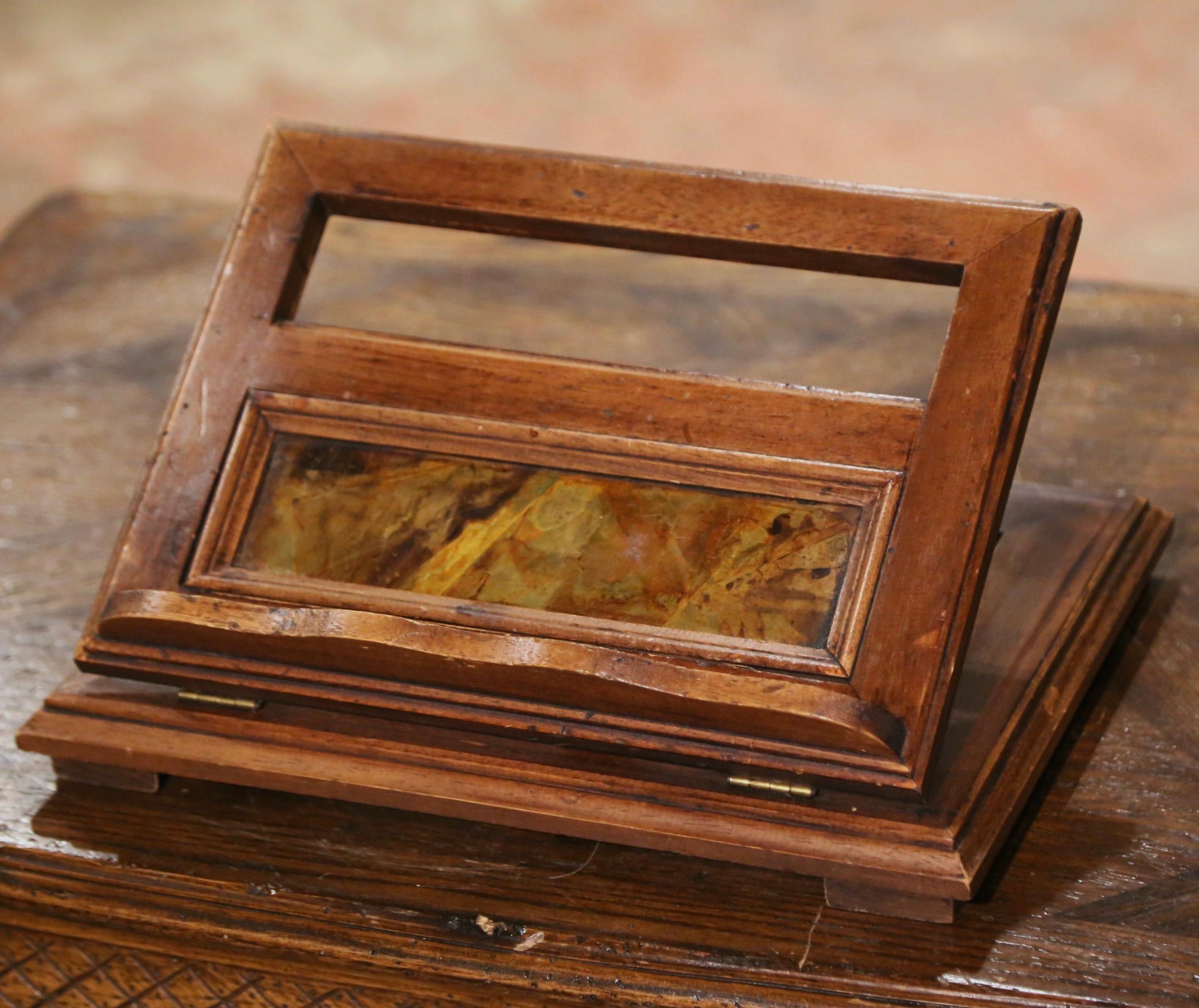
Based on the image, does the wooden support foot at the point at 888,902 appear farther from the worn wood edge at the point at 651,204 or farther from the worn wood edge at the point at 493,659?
the worn wood edge at the point at 651,204

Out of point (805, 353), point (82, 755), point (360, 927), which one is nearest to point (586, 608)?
point (360, 927)

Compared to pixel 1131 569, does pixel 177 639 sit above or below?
below

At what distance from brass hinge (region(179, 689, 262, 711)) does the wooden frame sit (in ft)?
0.08

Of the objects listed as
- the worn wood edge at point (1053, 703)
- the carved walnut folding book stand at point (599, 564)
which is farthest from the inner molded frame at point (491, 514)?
the worn wood edge at point (1053, 703)

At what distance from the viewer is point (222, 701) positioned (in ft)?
2.93

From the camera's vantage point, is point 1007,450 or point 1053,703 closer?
point 1007,450

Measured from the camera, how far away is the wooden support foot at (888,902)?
→ 32.2 inches

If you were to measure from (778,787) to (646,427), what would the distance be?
0.24 meters

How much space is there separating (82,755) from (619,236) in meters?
0.51

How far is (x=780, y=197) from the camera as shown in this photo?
88 cm

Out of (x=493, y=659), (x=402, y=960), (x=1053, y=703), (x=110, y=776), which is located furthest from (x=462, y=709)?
(x=1053, y=703)

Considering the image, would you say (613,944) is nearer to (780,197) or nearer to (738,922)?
(738,922)

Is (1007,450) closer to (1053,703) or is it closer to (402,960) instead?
(1053,703)

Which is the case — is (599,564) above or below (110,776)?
above
